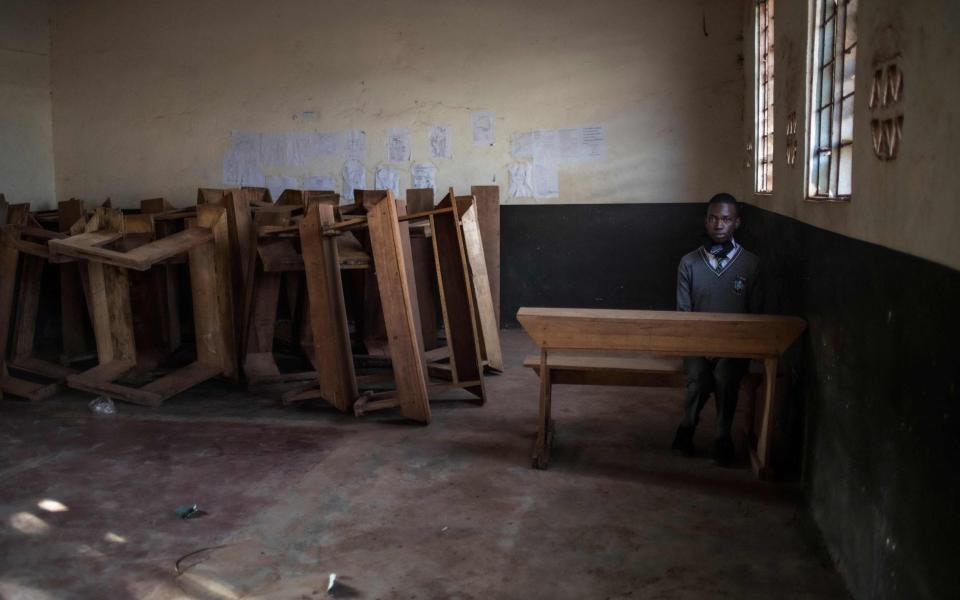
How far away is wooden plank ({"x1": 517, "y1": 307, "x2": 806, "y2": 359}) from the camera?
4.07 meters

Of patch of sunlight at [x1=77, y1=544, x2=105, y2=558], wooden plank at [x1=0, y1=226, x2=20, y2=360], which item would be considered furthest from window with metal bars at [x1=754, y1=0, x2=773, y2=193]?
wooden plank at [x1=0, y1=226, x2=20, y2=360]

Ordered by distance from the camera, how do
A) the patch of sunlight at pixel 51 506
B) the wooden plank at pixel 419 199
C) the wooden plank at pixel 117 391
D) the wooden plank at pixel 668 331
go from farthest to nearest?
the wooden plank at pixel 419 199, the wooden plank at pixel 117 391, the wooden plank at pixel 668 331, the patch of sunlight at pixel 51 506

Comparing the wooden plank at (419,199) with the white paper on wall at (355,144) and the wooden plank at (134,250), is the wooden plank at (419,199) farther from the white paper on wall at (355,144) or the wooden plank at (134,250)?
the wooden plank at (134,250)

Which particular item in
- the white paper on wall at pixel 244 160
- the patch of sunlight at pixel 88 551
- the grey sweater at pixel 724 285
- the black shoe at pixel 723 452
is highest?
the white paper on wall at pixel 244 160

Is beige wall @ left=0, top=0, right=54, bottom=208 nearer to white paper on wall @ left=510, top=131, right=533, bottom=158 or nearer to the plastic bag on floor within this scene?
the plastic bag on floor

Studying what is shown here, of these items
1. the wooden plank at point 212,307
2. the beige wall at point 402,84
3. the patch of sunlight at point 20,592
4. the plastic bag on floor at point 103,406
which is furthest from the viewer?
the beige wall at point 402,84

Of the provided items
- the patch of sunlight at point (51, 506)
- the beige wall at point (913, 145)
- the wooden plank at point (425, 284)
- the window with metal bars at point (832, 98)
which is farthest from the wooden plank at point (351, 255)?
the beige wall at point (913, 145)

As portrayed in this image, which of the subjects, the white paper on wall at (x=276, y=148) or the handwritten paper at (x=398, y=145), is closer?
the handwritten paper at (x=398, y=145)

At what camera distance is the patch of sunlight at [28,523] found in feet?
12.1

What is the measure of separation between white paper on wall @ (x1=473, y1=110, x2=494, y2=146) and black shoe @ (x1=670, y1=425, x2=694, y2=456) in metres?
4.46

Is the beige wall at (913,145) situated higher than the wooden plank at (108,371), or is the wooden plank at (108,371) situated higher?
the beige wall at (913,145)

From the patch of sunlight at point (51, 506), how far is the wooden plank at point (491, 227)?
4.81m

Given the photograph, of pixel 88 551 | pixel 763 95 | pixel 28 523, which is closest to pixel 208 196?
pixel 28 523

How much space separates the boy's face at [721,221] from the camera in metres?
4.54
